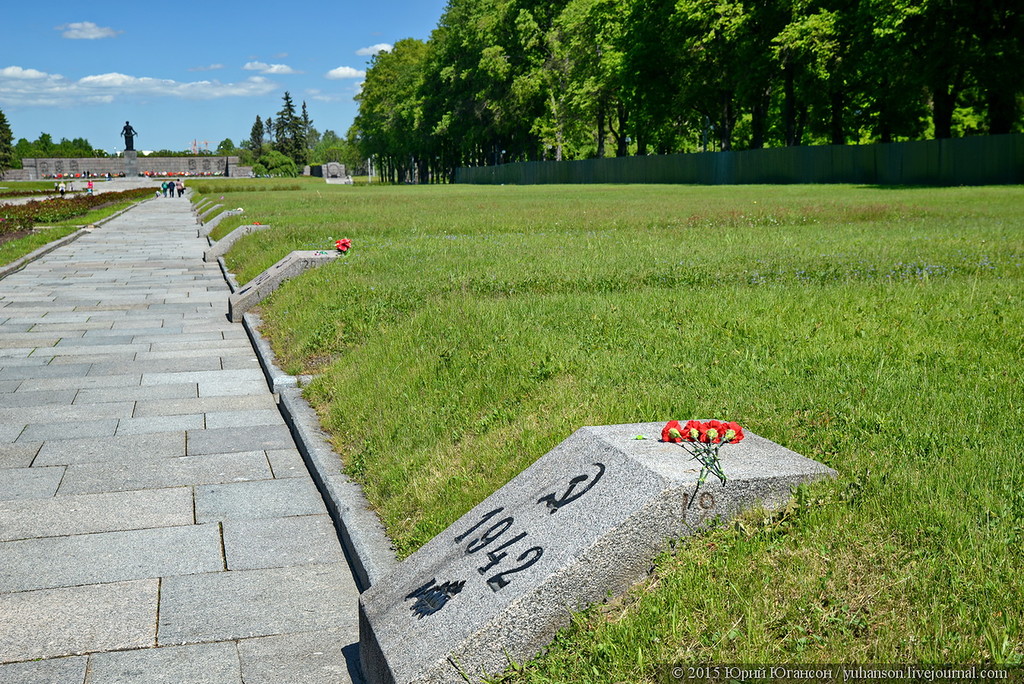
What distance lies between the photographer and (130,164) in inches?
5920

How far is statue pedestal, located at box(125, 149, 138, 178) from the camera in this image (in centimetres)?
14925

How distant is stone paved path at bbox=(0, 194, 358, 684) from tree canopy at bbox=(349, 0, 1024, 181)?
126ft

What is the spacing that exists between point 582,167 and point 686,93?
18061mm

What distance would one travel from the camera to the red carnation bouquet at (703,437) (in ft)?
12.6

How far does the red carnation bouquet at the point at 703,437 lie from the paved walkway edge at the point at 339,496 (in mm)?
1531

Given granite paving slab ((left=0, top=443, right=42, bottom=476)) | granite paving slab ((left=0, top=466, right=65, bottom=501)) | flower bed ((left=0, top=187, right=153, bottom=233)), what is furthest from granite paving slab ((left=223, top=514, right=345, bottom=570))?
flower bed ((left=0, top=187, right=153, bottom=233))

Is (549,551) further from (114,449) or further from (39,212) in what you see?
(39,212)

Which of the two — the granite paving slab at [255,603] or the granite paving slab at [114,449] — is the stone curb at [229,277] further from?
the granite paving slab at [255,603]

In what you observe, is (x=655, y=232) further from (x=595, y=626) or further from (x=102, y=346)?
(x=595, y=626)

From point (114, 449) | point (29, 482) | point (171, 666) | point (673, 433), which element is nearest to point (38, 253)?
point (114, 449)

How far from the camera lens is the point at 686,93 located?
191ft

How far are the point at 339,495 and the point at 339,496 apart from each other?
0.02 metres

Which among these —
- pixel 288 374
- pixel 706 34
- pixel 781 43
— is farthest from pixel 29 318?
pixel 706 34

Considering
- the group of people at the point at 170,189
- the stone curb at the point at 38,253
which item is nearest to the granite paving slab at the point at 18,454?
the stone curb at the point at 38,253
